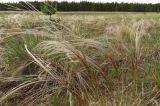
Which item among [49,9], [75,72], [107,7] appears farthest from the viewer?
[107,7]

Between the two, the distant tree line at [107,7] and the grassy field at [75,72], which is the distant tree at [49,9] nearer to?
the grassy field at [75,72]

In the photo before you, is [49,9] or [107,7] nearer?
Answer: [49,9]

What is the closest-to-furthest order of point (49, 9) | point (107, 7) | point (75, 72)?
point (75, 72) → point (49, 9) → point (107, 7)

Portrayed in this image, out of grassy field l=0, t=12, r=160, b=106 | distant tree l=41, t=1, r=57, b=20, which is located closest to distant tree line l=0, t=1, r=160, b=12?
distant tree l=41, t=1, r=57, b=20

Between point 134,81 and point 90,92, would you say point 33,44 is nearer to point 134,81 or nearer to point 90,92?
point 90,92

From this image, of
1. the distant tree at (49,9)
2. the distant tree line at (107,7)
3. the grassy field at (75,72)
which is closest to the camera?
the grassy field at (75,72)

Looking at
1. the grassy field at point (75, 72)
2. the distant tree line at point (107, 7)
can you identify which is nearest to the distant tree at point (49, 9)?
the grassy field at point (75, 72)

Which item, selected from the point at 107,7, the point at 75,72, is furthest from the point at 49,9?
the point at 107,7

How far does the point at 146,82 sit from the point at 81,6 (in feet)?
138

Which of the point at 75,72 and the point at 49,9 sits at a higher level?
the point at 75,72

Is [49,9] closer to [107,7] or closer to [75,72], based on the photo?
[75,72]

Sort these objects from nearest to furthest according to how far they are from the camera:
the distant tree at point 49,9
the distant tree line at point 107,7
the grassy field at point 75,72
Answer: the grassy field at point 75,72 → the distant tree at point 49,9 → the distant tree line at point 107,7

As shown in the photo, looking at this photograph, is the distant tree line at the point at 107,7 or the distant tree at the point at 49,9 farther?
the distant tree line at the point at 107,7

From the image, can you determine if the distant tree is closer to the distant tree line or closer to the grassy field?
the grassy field
